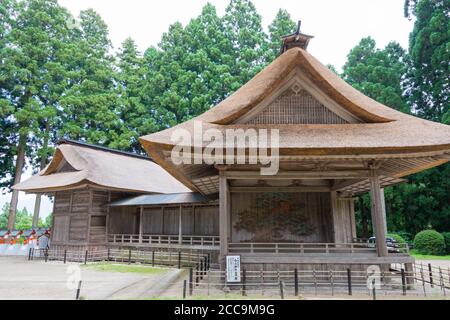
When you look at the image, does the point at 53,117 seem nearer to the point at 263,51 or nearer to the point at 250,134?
the point at 263,51

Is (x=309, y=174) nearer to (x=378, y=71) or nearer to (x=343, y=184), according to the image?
(x=343, y=184)

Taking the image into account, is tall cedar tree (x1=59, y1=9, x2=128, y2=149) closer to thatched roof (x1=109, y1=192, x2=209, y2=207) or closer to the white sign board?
thatched roof (x1=109, y1=192, x2=209, y2=207)

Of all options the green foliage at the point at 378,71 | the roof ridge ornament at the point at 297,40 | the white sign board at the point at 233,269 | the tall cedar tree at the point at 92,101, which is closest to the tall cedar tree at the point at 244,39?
the green foliage at the point at 378,71

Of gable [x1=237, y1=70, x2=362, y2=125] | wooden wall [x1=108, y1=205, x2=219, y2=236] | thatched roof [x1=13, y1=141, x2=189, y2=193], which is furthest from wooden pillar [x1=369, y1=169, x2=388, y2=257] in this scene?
thatched roof [x1=13, y1=141, x2=189, y2=193]

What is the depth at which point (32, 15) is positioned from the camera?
2902 cm

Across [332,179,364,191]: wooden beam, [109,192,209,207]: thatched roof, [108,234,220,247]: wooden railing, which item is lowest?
[108,234,220,247]: wooden railing

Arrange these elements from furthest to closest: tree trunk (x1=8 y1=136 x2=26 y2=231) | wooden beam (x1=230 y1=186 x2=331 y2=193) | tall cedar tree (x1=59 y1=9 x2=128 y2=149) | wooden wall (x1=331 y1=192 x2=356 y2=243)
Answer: tall cedar tree (x1=59 y1=9 x2=128 y2=149), tree trunk (x1=8 y1=136 x2=26 y2=231), wooden beam (x1=230 y1=186 x2=331 y2=193), wooden wall (x1=331 y1=192 x2=356 y2=243)

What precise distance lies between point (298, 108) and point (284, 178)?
2785 millimetres

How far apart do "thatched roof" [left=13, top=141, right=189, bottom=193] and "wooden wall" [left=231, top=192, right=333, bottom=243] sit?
8571 millimetres

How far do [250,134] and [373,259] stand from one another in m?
5.50

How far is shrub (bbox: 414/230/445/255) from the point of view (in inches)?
824

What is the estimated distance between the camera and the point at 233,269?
942 cm
